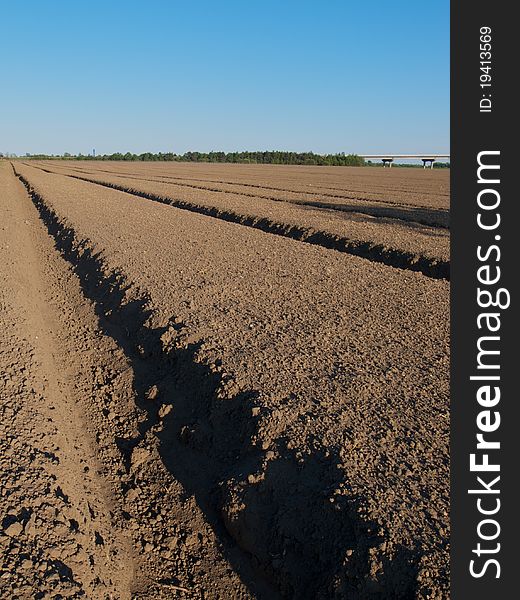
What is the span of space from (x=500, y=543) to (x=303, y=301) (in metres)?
5.31

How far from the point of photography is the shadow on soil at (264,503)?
3.25m

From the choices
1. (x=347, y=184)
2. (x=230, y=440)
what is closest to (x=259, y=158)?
(x=347, y=184)

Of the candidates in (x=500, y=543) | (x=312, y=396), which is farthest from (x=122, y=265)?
(x=500, y=543)

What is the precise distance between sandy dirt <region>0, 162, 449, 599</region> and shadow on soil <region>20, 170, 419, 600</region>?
0.01m

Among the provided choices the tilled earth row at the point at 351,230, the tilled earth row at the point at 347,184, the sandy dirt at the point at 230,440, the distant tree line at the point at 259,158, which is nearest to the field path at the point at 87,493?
the sandy dirt at the point at 230,440

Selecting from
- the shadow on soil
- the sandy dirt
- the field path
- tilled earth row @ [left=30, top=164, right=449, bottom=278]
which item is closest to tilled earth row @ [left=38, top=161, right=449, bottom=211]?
tilled earth row @ [left=30, top=164, right=449, bottom=278]

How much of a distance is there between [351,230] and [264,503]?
11.4 meters

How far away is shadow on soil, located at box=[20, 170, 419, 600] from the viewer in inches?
128

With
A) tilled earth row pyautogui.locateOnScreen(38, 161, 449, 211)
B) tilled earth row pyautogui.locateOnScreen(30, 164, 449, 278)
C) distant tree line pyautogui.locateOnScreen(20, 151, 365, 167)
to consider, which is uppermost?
distant tree line pyautogui.locateOnScreen(20, 151, 365, 167)

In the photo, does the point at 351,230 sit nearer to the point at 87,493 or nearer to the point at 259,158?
the point at 87,493

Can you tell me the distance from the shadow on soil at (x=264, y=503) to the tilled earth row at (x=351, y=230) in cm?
701

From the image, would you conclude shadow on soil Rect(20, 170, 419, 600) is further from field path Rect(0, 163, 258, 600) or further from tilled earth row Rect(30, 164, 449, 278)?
tilled earth row Rect(30, 164, 449, 278)

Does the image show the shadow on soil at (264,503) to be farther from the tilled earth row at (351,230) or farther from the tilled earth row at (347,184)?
the tilled earth row at (347,184)

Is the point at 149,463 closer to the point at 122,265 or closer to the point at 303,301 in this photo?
the point at 303,301
